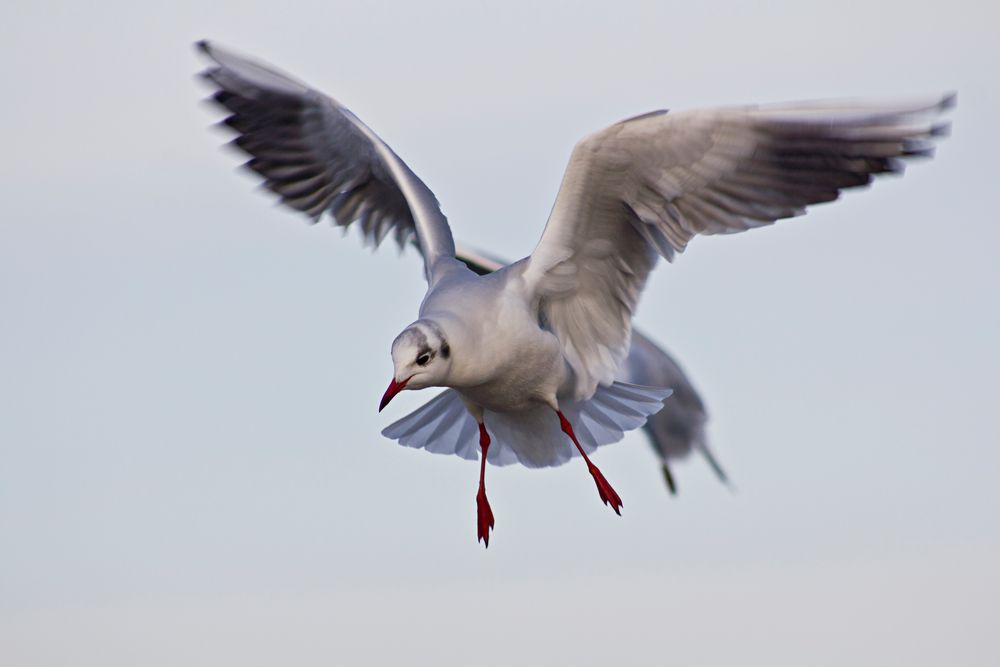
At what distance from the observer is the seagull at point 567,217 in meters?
6.68

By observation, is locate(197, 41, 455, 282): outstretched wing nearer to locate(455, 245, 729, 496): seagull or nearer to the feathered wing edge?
the feathered wing edge

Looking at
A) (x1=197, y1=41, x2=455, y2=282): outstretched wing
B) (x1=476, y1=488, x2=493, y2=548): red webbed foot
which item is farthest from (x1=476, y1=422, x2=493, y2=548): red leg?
(x1=197, y1=41, x2=455, y2=282): outstretched wing

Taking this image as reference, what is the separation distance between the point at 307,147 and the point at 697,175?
2.13 metres

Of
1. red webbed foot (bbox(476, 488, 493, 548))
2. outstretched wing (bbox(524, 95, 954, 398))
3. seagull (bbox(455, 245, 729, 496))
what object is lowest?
red webbed foot (bbox(476, 488, 493, 548))

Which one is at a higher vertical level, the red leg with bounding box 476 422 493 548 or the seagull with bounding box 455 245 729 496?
the seagull with bounding box 455 245 729 496

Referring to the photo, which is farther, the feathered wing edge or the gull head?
the feathered wing edge

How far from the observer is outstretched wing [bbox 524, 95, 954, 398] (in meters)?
6.66

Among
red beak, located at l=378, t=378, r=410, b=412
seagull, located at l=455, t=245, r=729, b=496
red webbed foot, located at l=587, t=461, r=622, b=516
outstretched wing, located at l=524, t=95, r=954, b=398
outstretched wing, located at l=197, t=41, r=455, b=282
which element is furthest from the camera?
seagull, located at l=455, t=245, r=729, b=496

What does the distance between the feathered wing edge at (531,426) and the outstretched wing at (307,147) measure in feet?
3.05

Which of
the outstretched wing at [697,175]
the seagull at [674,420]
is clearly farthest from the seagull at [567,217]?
the seagull at [674,420]

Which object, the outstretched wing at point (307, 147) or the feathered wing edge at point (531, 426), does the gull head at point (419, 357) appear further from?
the outstretched wing at point (307, 147)

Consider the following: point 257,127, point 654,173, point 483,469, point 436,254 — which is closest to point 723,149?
point 654,173

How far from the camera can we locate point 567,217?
275 inches

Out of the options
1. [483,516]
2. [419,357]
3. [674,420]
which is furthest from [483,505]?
[674,420]
